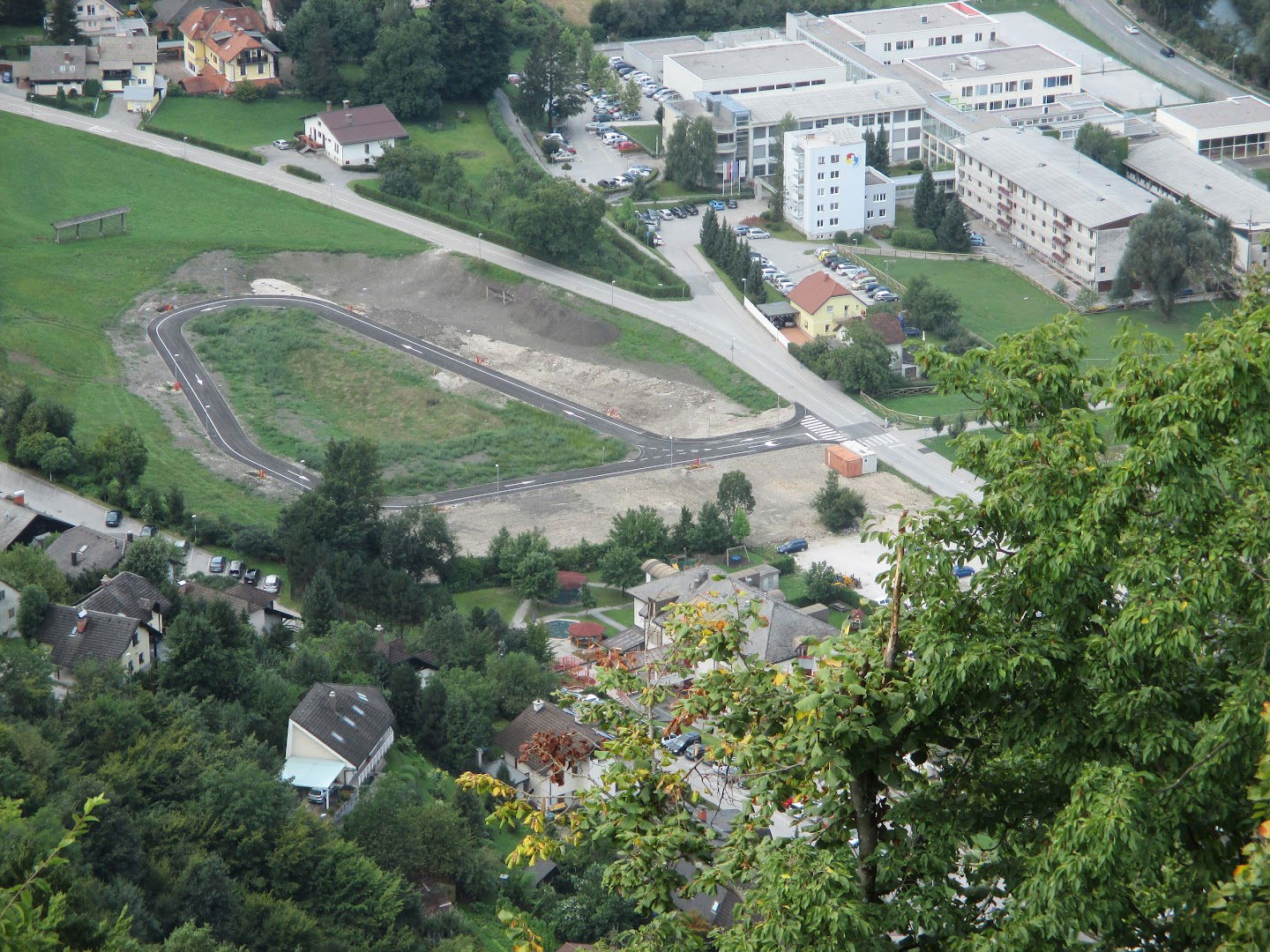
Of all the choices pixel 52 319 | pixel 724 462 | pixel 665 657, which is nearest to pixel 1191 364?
pixel 665 657

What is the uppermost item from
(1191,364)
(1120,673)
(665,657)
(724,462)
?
(1191,364)

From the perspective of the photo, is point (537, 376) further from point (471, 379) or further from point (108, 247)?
point (108, 247)

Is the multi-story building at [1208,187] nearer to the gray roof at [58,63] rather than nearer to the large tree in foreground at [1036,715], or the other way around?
the gray roof at [58,63]

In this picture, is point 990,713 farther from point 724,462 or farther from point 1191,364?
point 724,462

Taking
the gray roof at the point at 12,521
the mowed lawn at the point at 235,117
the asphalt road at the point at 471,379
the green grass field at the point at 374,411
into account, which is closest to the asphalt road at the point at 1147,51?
the asphalt road at the point at 471,379

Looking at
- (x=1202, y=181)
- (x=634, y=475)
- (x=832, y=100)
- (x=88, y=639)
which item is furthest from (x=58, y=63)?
(x=1202, y=181)
